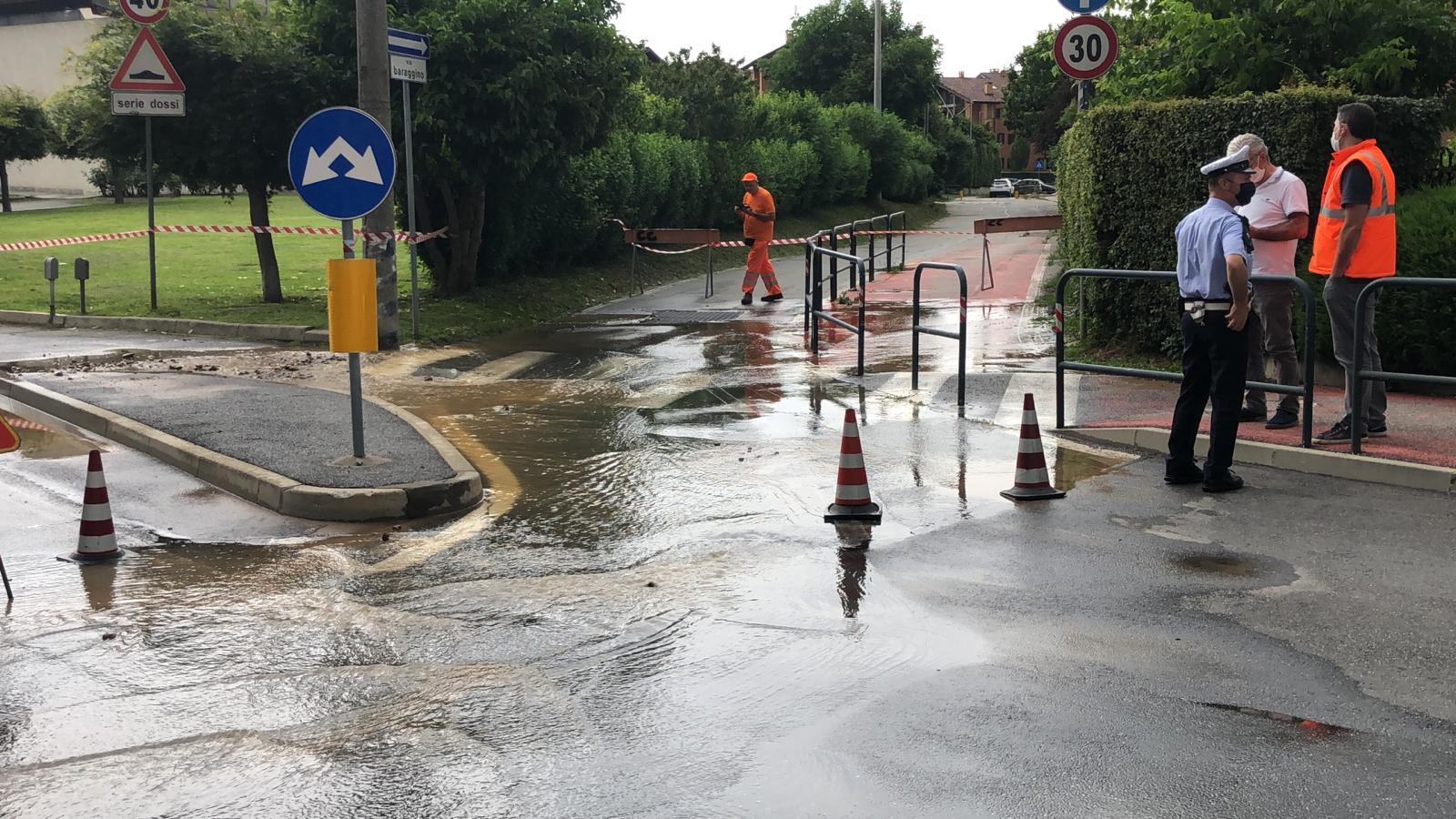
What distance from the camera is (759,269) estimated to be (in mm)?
21219

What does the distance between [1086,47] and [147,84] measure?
431 inches

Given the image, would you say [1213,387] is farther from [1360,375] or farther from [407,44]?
[407,44]

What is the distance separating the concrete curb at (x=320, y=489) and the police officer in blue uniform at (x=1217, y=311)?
4308 mm

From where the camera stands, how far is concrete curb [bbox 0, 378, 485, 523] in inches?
323

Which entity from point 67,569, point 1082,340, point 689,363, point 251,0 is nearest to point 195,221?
point 251,0

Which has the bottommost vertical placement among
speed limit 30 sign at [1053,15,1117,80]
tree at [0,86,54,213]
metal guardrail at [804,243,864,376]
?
metal guardrail at [804,243,864,376]

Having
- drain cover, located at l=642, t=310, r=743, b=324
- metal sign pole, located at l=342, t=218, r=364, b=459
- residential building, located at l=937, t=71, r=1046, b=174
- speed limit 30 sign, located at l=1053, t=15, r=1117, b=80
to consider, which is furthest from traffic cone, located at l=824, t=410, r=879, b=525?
residential building, located at l=937, t=71, r=1046, b=174

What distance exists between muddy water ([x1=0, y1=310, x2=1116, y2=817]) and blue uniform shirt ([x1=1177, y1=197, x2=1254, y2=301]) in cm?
150

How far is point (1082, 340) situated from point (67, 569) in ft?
32.1

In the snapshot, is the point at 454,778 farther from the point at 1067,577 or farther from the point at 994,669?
the point at 1067,577

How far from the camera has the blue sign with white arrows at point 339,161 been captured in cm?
888

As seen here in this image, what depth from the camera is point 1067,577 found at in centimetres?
663

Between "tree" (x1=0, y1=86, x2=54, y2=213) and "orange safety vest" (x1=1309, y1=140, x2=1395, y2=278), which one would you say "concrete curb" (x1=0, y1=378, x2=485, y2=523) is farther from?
"tree" (x1=0, y1=86, x2=54, y2=213)

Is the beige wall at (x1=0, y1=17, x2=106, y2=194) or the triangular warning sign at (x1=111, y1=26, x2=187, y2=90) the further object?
the beige wall at (x1=0, y1=17, x2=106, y2=194)
